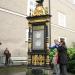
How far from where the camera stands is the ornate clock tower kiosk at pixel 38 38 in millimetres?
13398

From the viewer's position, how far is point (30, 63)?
13.7m

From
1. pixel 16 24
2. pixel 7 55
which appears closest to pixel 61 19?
pixel 16 24

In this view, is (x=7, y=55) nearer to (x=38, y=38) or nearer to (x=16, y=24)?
(x=16, y=24)

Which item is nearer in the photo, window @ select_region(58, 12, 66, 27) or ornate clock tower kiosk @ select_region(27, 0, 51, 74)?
ornate clock tower kiosk @ select_region(27, 0, 51, 74)

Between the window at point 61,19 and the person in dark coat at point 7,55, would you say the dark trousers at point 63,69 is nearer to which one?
the person in dark coat at point 7,55

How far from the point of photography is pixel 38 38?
13703mm

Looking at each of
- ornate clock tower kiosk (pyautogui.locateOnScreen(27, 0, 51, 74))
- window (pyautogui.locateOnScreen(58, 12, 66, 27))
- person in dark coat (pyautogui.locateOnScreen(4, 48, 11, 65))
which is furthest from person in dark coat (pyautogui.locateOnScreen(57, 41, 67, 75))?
window (pyautogui.locateOnScreen(58, 12, 66, 27))

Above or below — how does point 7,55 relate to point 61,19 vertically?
below

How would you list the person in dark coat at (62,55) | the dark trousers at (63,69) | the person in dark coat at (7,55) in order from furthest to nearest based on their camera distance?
the person in dark coat at (7,55)
the dark trousers at (63,69)
the person in dark coat at (62,55)

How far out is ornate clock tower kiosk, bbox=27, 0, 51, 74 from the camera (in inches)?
527

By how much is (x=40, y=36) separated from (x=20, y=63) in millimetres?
15866

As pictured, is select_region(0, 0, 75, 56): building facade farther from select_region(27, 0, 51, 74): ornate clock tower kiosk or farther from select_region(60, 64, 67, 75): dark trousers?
select_region(60, 64, 67, 75): dark trousers

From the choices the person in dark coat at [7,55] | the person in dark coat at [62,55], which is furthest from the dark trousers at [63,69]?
the person in dark coat at [7,55]

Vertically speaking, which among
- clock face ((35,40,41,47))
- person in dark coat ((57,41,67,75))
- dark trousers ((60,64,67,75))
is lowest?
dark trousers ((60,64,67,75))
